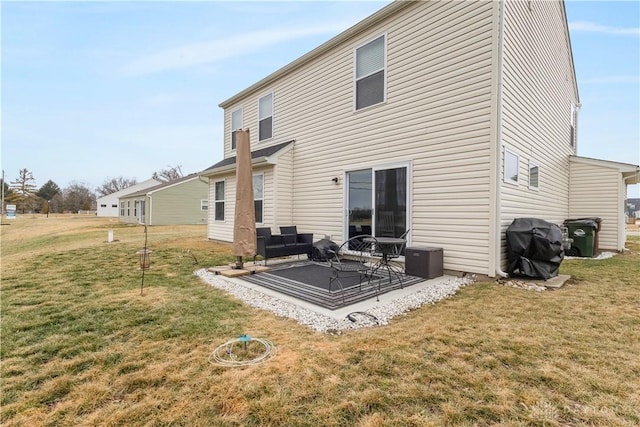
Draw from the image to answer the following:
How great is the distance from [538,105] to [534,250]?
427 centimetres

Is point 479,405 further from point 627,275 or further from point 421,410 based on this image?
point 627,275

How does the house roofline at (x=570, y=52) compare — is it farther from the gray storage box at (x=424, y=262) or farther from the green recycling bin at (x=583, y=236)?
the gray storage box at (x=424, y=262)

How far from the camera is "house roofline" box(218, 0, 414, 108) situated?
6522 millimetres

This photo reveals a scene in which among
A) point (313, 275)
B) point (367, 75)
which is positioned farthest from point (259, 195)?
point (367, 75)

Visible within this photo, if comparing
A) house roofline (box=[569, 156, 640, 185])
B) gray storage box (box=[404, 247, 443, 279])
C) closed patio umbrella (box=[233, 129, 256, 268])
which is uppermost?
house roofline (box=[569, 156, 640, 185])

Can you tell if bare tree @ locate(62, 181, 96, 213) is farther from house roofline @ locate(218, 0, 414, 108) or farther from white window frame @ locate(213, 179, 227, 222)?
house roofline @ locate(218, 0, 414, 108)

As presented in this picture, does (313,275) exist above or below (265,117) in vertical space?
below

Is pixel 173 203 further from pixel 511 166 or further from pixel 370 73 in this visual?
pixel 511 166

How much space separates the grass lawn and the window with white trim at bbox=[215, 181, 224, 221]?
6.82 meters

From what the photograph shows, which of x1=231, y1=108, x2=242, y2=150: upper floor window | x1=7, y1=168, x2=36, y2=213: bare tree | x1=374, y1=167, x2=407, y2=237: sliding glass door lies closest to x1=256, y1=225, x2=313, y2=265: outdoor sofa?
x1=374, y1=167, x2=407, y2=237: sliding glass door

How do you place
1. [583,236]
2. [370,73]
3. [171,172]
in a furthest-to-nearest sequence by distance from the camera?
[171,172]
[583,236]
[370,73]

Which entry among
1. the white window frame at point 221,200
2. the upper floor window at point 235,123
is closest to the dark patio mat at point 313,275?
the white window frame at point 221,200

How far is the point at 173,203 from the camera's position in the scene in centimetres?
2438

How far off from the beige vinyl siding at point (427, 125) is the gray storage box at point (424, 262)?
30 cm
